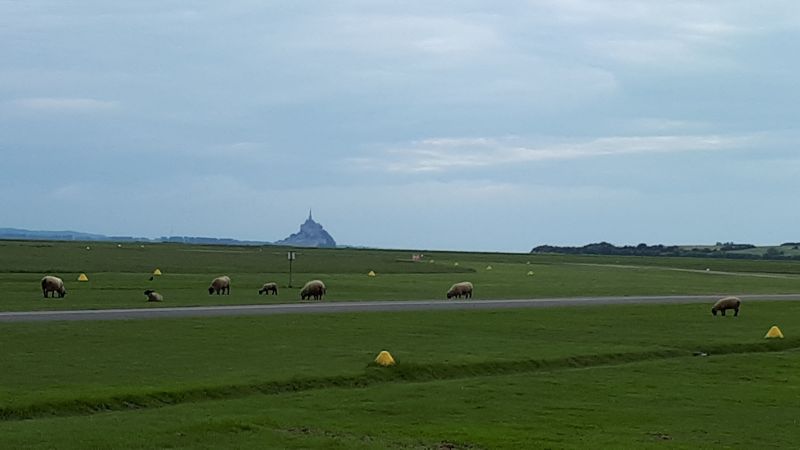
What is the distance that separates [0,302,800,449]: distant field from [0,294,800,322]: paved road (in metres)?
2.96

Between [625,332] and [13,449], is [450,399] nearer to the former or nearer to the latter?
[13,449]

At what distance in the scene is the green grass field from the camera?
1994 centimetres

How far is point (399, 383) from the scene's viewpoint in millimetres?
27719

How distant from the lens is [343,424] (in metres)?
20.9

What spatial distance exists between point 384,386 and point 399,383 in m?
0.87

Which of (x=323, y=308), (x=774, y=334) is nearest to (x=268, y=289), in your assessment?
(x=323, y=308)

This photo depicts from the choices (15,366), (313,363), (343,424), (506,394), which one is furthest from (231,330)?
(343,424)

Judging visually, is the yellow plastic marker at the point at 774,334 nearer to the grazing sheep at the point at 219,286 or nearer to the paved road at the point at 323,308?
the paved road at the point at 323,308

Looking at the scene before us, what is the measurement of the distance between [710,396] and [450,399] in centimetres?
674

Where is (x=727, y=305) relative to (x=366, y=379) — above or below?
above

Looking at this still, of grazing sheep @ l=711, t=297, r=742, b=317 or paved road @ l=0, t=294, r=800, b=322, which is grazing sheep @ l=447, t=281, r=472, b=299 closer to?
paved road @ l=0, t=294, r=800, b=322

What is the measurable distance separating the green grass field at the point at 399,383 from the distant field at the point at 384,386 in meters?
0.06

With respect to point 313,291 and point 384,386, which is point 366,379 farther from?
point 313,291

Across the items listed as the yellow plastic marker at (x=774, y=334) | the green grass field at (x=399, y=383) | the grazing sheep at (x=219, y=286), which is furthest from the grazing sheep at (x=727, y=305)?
the grazing sheep at (x=219, y=286)
